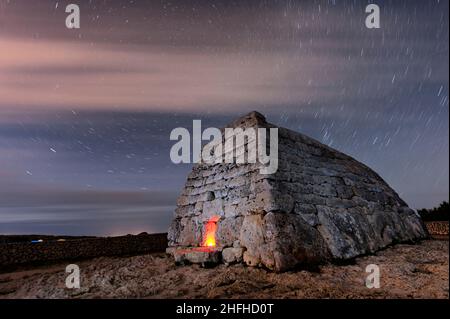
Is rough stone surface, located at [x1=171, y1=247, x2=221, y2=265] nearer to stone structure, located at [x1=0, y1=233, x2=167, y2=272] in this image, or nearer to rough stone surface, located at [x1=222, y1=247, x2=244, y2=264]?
rough stone surface, located at [x1=222, y1=247, x2=244, y2=264]

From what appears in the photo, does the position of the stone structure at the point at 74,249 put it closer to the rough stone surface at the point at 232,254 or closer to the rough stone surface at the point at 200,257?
the rough stone surface at the point at 200,257

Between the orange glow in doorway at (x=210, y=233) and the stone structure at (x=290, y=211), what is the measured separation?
0.09 meters

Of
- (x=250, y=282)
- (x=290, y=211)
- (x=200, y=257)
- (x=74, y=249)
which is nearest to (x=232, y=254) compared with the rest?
(x=200, y=257)

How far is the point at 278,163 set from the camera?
694 cm

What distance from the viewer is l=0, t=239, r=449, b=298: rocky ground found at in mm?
4742

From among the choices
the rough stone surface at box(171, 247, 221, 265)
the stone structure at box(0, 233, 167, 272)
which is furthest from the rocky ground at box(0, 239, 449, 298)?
the stone structure at box(0, 233, 167, 272)

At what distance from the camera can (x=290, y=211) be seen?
635cm

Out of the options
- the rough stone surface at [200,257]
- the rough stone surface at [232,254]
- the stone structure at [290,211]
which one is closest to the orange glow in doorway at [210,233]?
the stone structure at [290,211]

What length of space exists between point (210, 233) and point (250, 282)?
272cm

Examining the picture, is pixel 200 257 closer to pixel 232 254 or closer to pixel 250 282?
pixel 232 254

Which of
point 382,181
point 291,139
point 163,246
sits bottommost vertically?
point 163,246

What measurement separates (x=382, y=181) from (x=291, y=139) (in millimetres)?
4919
